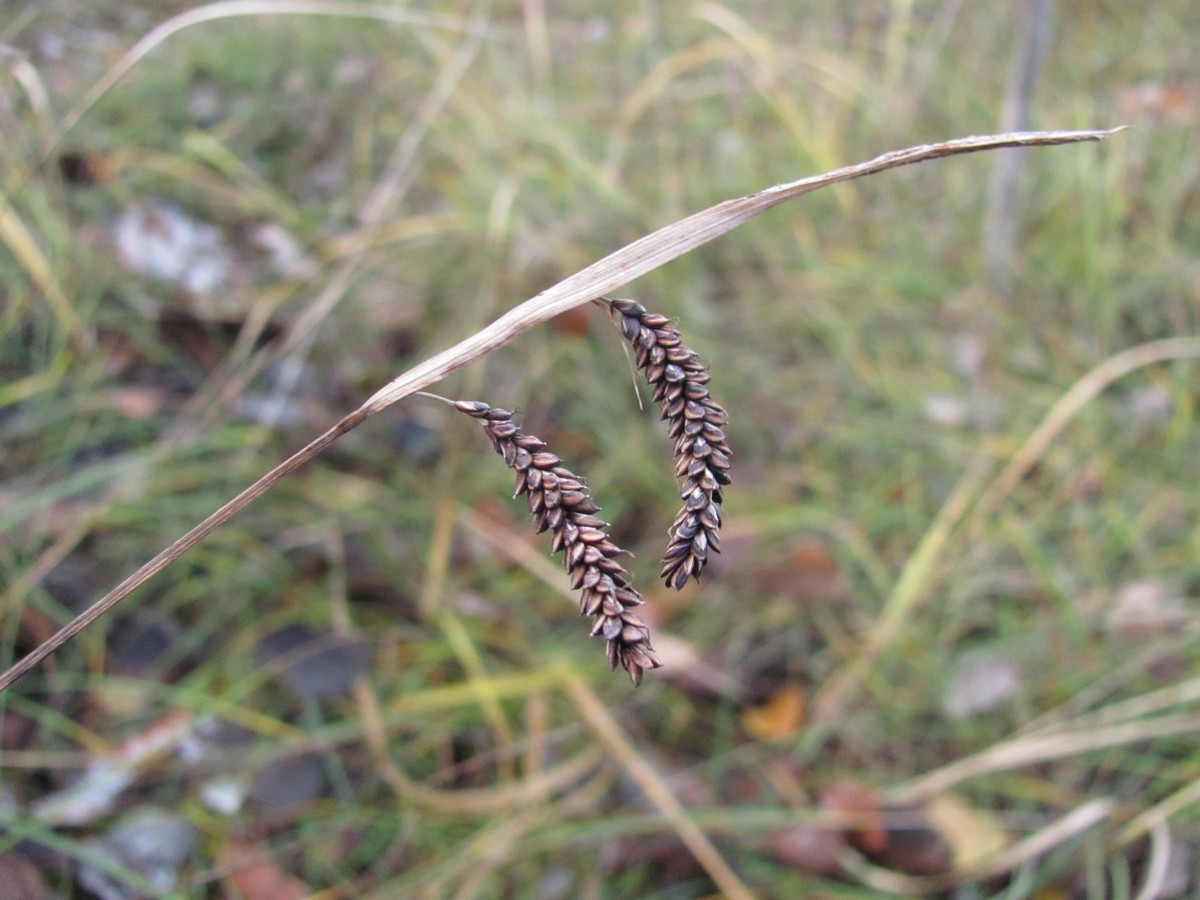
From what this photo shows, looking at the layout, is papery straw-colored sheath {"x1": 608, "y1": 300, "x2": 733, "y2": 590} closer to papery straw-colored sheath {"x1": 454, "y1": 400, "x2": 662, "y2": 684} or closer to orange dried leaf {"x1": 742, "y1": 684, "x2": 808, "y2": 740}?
papery straw-colored sheath {"x1": 454, "y1": 400, "x2": 662, "y2": 684}

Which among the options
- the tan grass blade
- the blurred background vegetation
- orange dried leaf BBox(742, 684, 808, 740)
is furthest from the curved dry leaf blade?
orange dried leaf BBox(742, 684, 808, 740)

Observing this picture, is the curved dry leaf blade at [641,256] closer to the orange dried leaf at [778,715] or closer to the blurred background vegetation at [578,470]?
the blurred background vegetation at [578,470]

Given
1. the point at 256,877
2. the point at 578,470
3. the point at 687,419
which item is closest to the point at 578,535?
the point at 687,419

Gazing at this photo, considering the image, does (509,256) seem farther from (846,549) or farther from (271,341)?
(846,549)

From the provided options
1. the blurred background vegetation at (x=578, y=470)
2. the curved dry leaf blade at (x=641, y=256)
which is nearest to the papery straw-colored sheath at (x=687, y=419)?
the curved dry leaf blade at (x=641, y=256)

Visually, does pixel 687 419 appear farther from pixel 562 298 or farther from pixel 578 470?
pixel 578 470

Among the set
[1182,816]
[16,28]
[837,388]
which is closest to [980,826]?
[1182,816]
